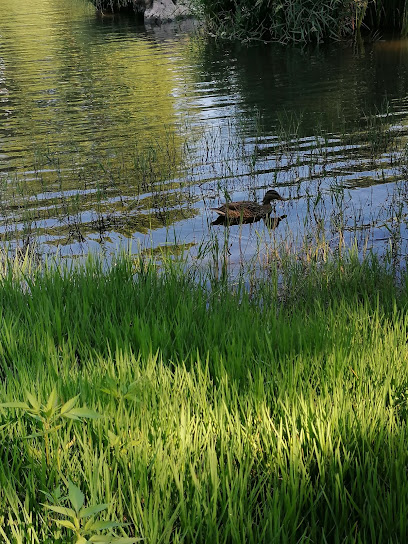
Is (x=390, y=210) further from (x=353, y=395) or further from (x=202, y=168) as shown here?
(x=353, y=395)

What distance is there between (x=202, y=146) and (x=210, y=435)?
7541mm

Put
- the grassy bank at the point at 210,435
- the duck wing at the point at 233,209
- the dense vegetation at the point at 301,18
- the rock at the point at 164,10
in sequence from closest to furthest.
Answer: the grassy bank at the point at 210,435, the duck wing at the point at 233,209, the dense vegetation at the point at 301,18, the rock at the point at 164,10

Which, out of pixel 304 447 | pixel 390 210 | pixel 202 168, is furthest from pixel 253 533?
pixel 202 168

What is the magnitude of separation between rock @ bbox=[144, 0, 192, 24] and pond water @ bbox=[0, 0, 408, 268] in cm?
890

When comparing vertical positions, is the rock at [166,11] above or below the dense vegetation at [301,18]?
above

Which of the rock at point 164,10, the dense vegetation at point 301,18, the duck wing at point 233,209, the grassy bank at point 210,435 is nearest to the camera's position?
the grassy bank at point 210,435

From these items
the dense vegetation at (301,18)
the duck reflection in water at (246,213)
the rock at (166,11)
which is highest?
the rock at (166,11)

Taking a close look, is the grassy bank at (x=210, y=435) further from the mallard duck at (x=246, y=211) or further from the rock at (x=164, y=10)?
the rock at (x=164, y=10)

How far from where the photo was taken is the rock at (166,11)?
26156mm

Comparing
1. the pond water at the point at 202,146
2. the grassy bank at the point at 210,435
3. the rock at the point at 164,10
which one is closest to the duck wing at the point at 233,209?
the pond water at the point at 202,146

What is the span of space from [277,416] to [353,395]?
0.34 m

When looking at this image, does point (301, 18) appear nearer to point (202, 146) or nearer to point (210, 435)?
point (202, 146)

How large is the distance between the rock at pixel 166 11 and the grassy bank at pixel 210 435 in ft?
82.8

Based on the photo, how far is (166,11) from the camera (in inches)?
1039
